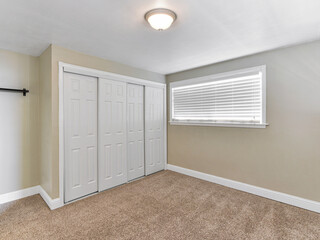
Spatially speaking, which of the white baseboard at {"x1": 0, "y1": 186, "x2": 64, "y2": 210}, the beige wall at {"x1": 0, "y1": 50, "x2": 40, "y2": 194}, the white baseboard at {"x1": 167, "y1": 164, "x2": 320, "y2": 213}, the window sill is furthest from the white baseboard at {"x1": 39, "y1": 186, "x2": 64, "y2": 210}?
the window sill

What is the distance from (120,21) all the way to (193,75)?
7.14 feet

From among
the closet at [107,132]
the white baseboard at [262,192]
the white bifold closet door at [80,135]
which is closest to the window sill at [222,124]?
the closet at [107,132]

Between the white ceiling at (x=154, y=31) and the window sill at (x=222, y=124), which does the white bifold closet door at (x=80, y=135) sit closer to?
the white ceiling at (x=154, y=31)

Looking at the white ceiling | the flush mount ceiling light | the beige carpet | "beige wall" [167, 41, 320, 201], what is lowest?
the beige carpet

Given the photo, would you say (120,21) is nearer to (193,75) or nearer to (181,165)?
(193,75)

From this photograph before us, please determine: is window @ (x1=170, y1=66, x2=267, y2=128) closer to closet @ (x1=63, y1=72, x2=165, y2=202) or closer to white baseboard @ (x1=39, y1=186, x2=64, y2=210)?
closet @ (x1=63, y1=72, x2=165, y2=202)

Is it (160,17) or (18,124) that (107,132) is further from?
(160,17)

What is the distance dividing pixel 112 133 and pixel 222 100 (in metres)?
2.18

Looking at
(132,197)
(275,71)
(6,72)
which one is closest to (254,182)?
(275,71)

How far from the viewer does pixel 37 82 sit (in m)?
2.93

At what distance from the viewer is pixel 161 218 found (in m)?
2.22

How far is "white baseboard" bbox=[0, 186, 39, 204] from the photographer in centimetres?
263

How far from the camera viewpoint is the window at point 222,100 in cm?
286

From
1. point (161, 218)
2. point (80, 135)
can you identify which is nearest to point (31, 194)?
point (80, 135)
